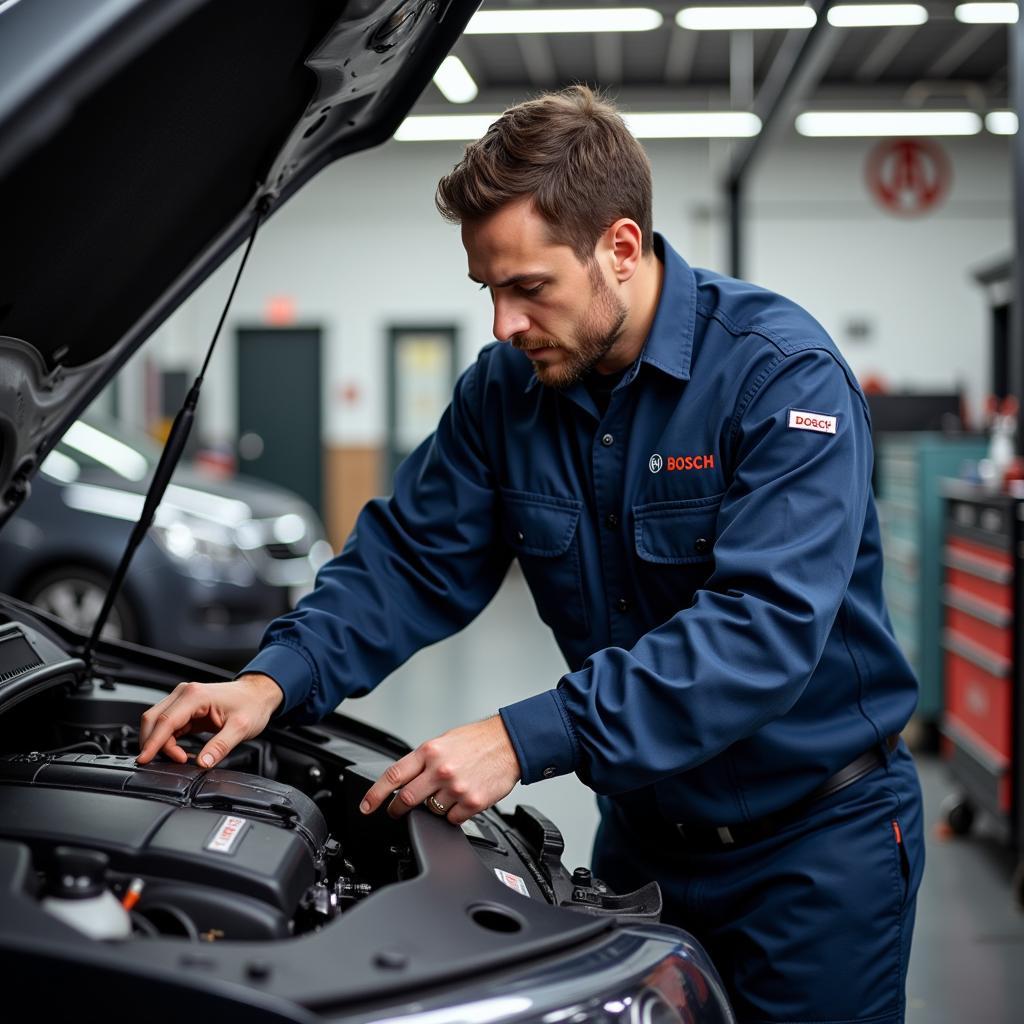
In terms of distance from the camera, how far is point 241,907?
2.78ft

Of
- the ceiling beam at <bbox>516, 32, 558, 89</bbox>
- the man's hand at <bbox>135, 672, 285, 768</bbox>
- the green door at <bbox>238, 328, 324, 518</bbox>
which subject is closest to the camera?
the man's hand at <bbox>135, 672, 285, 768</bbox>

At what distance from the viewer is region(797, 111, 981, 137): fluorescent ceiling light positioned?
295 inches

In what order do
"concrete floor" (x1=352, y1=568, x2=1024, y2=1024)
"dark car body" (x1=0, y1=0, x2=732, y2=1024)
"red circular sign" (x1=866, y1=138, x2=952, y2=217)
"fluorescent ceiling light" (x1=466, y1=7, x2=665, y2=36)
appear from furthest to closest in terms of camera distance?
"red circular sign" (x1=866, y1=138, x2=952, y2=217), "fluorescent ceiling light" (x1=466, y1=7, x2=665, y2=36), "concrete floor" (x1=352, y1=568, x2=1024, y2=1024), "dark car body" (x1=0, y1=0, x2=732, y2=1024)

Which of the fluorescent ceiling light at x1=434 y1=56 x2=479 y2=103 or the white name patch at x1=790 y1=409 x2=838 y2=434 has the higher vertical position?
the fluorescent ceiling light at x1=434 y1=56 x2=479 y2=103

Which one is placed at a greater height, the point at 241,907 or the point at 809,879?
the point at 241,907

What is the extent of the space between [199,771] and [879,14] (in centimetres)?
581

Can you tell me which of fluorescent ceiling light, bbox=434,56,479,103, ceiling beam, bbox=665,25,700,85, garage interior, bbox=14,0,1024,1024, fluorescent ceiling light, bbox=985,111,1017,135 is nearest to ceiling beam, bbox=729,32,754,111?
garage interior, bbox=14,0,1024,1024

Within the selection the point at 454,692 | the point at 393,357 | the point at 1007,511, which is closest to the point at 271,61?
the point at 1007,511

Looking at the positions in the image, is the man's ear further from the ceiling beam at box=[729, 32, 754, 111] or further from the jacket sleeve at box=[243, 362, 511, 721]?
the ceiling beam at box=[729, 32, 754, 111]

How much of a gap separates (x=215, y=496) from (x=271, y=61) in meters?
3.77

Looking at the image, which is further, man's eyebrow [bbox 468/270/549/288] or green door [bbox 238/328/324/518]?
green door [bbox 238/328/324/518]

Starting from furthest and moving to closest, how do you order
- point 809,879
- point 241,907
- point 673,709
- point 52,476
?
point 52,476
point 809,879
point 673,709
point 241,907

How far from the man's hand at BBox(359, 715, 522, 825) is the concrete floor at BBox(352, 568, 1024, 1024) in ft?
4.98

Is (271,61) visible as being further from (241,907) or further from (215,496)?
(215,496)
